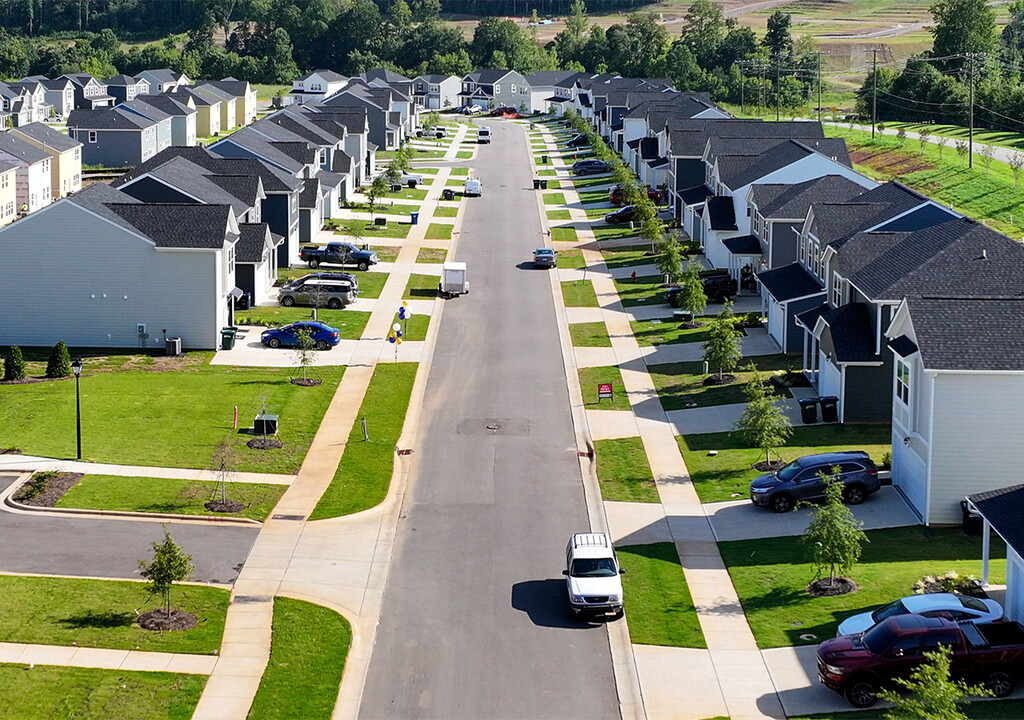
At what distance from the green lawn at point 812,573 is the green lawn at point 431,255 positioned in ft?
162

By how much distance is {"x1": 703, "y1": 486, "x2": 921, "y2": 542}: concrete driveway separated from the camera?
39.1m

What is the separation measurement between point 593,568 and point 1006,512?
10188mm

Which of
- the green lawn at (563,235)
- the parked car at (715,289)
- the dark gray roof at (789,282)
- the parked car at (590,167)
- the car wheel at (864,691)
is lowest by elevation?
the car wheel at (864,691)

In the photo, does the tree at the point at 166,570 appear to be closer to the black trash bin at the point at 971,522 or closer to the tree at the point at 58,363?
the black trash bin at the point at 971,522

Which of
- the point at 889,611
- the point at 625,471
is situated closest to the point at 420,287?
the point at 625,471

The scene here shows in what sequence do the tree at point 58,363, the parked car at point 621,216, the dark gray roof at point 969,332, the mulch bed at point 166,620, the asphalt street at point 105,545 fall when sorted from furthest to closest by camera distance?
the parked car at point 621,216 → the tree at point 58,363 → the dark gray roof at point 969,332 → the asphalt street at point 105,545 → the mulch bed at point 166,620

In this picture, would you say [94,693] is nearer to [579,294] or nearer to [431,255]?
[579,294]

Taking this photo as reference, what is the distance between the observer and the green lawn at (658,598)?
106 feet

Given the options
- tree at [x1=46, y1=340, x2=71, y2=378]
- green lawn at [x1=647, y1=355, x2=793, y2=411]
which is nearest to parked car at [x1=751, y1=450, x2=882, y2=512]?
green lawn at [x1=647, y1=355, x2=793, y2=411]

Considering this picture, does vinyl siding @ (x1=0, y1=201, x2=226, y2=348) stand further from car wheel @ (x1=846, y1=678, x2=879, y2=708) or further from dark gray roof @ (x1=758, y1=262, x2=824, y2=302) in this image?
car wheel @ (x1=846, y1=678, x2=879, y2=708)

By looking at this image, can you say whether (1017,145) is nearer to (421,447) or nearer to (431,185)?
(431,185)

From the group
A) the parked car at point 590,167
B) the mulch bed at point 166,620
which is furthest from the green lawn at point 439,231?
the mulch bed at point 166,620

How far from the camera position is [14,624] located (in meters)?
32.2

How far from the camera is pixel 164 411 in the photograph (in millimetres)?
51406
